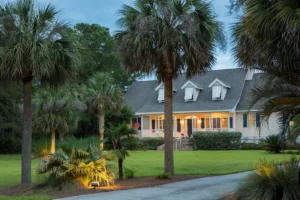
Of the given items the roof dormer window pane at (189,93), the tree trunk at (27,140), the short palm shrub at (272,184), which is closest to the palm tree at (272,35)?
the short palm shrub at (272,184)

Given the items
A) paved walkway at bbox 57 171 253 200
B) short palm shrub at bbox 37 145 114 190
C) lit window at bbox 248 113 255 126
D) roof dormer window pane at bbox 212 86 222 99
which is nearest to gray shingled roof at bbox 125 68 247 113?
roof dormer window pane at bbox 212 86 222 99

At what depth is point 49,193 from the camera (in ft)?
43.1

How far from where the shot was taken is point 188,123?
46875mm

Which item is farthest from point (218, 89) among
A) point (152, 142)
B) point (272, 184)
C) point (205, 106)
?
point (272, 184)

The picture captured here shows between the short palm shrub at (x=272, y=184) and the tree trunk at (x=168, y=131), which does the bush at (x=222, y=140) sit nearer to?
the tree trunk at (x=168, y=131)

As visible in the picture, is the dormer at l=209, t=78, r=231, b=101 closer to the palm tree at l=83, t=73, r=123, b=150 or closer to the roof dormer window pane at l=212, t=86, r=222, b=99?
the roof dormer window pane at l=212, t=86, r=222, b=99

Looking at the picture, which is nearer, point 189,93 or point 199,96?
point 189,93

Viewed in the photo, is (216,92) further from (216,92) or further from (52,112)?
(52,112)

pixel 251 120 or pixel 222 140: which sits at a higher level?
pixel 251 120

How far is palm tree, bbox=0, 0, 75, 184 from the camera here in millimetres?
14031

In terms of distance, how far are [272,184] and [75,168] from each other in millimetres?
6163

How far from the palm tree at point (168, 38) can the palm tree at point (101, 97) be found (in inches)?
881

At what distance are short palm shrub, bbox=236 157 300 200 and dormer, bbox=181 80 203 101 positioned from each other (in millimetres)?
34639

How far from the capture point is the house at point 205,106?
42.3 m
